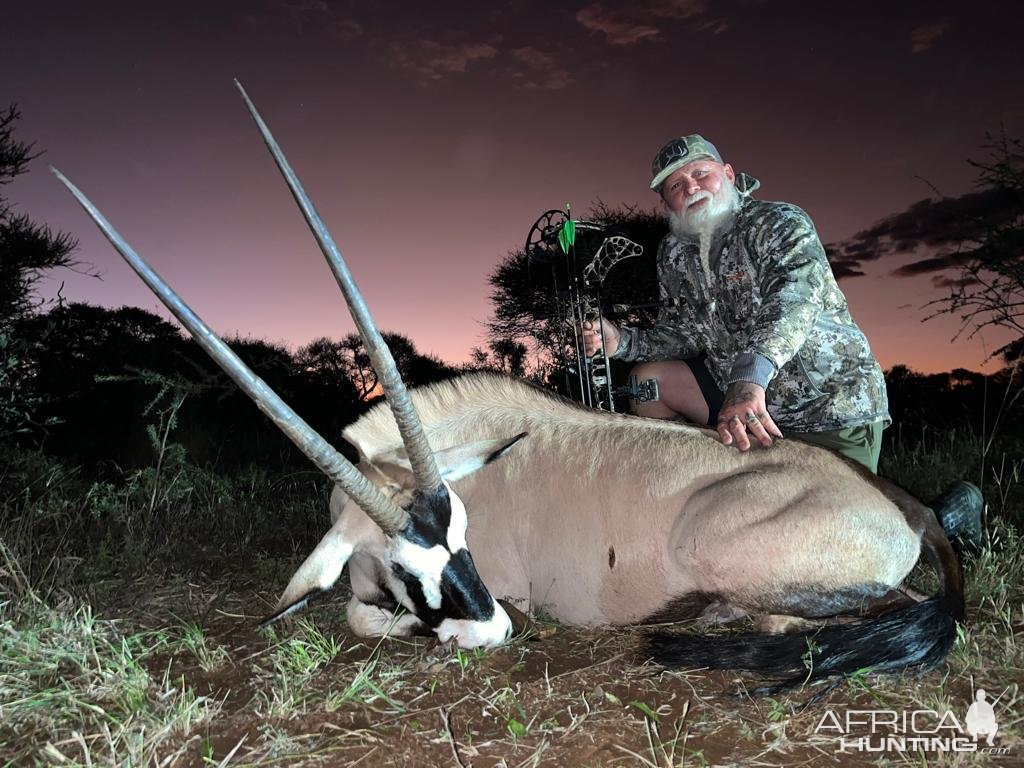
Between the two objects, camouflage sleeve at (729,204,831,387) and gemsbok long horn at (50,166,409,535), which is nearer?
gemsbok long horn at (50,166,409,535)

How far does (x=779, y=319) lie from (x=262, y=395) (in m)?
1.88

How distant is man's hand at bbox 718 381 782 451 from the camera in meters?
2.45

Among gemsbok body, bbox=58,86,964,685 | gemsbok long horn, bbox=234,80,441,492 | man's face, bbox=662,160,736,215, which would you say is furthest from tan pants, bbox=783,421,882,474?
gemsbok long horn, bbox=234,80,441,492

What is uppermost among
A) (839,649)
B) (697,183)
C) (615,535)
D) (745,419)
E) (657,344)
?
(697,183)

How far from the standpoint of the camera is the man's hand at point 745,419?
245 centimetres

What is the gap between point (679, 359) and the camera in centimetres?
402

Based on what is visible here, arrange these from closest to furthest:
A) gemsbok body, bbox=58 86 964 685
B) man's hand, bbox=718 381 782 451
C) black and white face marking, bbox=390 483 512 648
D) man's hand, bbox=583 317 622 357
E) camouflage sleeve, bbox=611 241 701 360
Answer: gemsbok body, bbox=58 86 964 685
black and white face marking, bbox=390 483 512 648
man's hand, bbox=718 381 782 451
man's hand, bbox=583 317 622 357
camouflage sleeve, bbox=611 241 701 360

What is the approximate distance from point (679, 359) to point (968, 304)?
8.42ft

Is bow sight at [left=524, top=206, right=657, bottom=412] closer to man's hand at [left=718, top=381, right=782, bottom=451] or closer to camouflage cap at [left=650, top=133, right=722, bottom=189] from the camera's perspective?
camouflage cap at [left=650, top=133, right=722, bottom=189]

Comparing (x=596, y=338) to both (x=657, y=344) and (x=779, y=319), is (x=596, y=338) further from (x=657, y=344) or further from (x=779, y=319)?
(x=779, y=319)

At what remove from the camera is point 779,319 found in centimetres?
279

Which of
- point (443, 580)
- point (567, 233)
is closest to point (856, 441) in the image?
point (567, 233)

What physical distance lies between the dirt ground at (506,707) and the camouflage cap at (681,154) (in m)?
2.27

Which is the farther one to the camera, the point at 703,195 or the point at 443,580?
the point at 703,195
